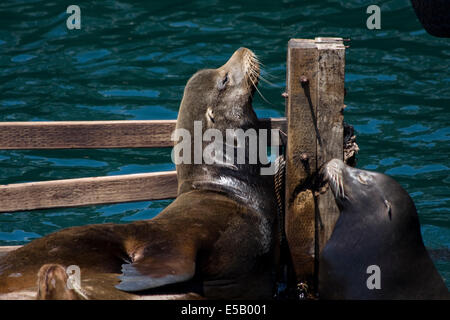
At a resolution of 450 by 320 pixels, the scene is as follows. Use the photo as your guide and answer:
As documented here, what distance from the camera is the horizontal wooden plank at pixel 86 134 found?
4.30 m

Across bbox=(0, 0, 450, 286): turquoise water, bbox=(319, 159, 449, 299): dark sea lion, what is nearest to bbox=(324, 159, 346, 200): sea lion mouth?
bbox=(319, 159, 449, 299): dark sea lion

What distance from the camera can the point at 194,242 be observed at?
3648 mm

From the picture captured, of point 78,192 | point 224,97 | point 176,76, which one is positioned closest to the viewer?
point 78,192

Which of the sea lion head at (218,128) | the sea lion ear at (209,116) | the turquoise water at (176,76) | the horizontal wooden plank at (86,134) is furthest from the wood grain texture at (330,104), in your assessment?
the turquoise water at (176,76)

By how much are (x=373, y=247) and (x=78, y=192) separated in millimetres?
2032

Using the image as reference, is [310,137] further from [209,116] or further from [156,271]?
[156,271]

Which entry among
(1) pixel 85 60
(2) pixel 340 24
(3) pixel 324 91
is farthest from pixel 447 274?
(1) pixel 85 60

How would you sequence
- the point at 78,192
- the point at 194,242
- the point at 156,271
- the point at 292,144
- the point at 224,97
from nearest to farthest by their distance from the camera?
the point at 156,271 → the point at 194,242 → the point at 292,144 → the point at 78,192 → the point at 224,97

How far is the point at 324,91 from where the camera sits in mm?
4090

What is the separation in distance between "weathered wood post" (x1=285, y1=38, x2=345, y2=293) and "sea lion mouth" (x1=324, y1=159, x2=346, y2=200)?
2.0 inches

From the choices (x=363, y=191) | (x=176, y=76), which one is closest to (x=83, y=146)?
(x=363, y=191)

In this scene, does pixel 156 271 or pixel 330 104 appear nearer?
pixel 156 271

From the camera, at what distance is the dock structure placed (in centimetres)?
409

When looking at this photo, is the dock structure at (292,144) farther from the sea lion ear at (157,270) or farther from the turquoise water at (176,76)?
the turquoise water at (176,76)
